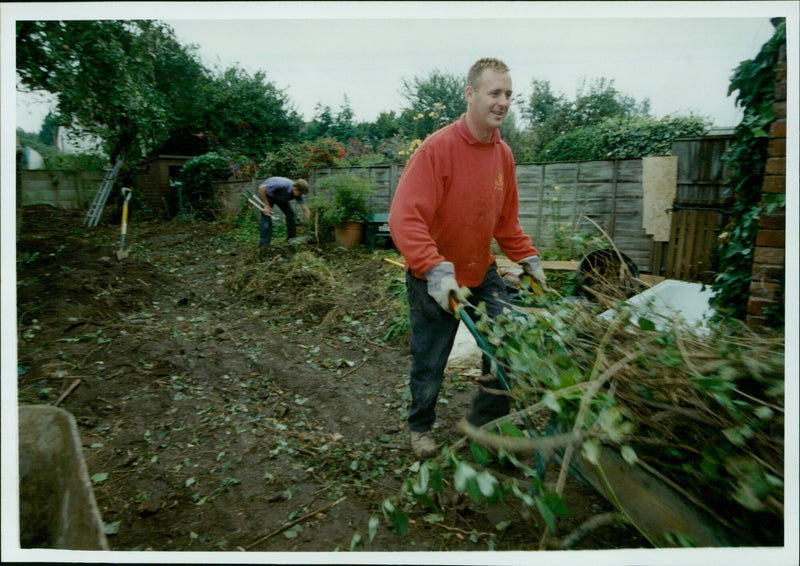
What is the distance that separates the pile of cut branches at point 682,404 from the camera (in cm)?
123

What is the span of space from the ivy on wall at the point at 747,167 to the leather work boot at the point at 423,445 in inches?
63.2

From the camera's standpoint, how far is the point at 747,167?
2287 millimetres

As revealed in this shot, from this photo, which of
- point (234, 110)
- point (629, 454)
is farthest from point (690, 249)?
point (234, 110)

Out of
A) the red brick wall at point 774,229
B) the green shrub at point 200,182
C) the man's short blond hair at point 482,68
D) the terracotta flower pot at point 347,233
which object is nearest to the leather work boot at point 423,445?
the red brick wall at point 774,229

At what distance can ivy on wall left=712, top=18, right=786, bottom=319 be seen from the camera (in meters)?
2.10

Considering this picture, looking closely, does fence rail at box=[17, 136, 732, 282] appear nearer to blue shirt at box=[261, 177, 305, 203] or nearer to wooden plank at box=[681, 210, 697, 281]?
wooden plank at box=[681, 210, 697, 281]

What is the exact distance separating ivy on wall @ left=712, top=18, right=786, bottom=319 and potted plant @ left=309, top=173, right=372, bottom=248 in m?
6.55

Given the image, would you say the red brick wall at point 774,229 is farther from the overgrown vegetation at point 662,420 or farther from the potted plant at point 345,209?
the potted plant at point 345,209

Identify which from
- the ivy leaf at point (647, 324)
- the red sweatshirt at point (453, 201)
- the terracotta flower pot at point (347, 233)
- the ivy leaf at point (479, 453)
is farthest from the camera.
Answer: the terracotta flower pot at point (347, 233)

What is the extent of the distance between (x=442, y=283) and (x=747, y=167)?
1.73m

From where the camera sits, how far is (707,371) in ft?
4.59

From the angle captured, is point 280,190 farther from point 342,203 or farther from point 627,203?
point 627,203

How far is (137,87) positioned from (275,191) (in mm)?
2448

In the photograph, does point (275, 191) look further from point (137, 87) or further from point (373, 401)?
point (373, 401)
